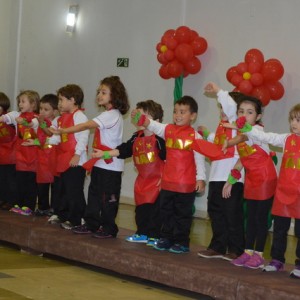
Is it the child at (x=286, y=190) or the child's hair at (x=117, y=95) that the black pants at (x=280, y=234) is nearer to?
the child at (x=286, y=190)

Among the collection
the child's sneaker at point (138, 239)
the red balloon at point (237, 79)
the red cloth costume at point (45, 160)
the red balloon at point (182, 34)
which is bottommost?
the child's sneaker at point (138, 239)

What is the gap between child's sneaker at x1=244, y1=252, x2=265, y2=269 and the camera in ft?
16.8

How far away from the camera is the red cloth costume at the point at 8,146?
7.70 meters

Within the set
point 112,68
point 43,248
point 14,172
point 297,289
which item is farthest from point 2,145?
point 297,289

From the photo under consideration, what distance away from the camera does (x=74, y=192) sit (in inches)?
257

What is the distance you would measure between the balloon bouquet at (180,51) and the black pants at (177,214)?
3.63m

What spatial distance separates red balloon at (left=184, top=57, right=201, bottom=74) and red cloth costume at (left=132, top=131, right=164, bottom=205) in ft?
11.2

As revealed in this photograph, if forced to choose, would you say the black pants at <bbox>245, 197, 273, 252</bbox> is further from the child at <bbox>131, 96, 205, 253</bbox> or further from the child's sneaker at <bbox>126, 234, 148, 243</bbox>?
the child's sneaker at <bbox>126, 234, 148, 243</bbox>

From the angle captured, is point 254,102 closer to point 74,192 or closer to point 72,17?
point 74,192

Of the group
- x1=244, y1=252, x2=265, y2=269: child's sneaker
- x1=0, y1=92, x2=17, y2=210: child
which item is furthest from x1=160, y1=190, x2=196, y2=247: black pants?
x1=0, y1=92, x2=17, y2=210: child

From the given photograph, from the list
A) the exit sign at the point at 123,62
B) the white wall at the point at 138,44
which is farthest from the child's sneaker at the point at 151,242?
the exit sign at the point at 123,62

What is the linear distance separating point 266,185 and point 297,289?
921mm

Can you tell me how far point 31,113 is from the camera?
24.2 feet

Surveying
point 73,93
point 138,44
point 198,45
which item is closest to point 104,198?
point 73,93
